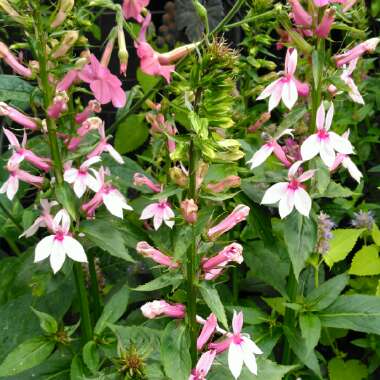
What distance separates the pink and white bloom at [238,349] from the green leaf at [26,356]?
382mm

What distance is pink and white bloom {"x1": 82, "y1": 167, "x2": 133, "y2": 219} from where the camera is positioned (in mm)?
1231

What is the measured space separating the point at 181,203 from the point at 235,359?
261 millimetres

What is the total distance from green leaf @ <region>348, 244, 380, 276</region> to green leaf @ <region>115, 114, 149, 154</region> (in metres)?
0.79

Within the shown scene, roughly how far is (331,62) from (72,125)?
0.51 m

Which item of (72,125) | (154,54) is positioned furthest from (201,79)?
(72,125)

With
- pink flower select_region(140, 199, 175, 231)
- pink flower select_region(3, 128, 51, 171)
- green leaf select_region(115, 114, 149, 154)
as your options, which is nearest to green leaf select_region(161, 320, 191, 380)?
pink flower select_region(140, 199, 175, 231)

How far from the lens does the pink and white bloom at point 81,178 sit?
3.94ft

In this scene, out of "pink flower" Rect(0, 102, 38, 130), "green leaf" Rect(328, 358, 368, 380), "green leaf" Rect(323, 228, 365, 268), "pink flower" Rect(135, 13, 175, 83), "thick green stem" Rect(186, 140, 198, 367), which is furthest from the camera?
"green leaf" Rect(328, 358, 368, 380)

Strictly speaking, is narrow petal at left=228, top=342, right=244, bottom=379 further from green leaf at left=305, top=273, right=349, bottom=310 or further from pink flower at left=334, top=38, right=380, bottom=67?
pink flower at left=334, top=38, right=380, bottom=67

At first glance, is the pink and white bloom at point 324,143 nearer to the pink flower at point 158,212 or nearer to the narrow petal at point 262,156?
the narrow petal at point 262,156

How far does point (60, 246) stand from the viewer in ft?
3.76

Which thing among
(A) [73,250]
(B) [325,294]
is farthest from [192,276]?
(B) [325,294]

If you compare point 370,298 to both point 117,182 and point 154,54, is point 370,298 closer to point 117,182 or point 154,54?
point 117,182

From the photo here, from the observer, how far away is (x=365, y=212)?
6.38ft
